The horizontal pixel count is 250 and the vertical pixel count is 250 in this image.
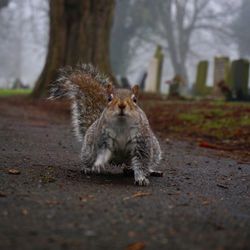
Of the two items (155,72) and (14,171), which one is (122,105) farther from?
(155,72)

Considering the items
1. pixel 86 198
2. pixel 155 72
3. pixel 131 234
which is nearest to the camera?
pixel 131 234

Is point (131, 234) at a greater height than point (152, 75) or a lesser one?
lesser

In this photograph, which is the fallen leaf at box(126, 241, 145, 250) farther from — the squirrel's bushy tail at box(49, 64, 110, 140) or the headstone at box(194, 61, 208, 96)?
the headstone at box(194, 61, 208, 96)

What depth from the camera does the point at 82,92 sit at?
17.4 feet

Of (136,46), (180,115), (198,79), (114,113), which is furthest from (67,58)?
(136,46)

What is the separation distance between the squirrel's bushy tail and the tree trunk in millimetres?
11473

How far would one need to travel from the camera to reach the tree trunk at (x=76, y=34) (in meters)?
17.0

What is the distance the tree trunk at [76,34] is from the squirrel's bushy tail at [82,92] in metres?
11.5

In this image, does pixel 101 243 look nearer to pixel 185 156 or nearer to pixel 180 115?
pixel 185 156

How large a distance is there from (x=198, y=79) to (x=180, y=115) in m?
12.0

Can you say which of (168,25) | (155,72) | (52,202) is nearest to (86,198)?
(52,202)

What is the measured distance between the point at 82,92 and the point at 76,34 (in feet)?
40.2

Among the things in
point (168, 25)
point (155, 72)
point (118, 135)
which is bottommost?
point (118, 135)

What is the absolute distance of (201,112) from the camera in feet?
38.2
